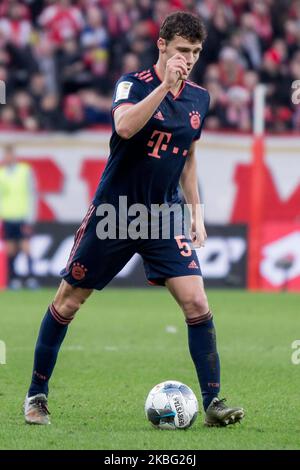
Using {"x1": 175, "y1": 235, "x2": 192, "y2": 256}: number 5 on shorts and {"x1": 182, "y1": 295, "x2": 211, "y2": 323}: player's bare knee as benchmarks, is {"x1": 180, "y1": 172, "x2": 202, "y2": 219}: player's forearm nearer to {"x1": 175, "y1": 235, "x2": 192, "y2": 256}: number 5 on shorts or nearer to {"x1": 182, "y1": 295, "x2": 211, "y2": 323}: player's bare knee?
{"x1": 175, "y1": 235, "x2": 192, "y2": 256}: number 5 on shorts

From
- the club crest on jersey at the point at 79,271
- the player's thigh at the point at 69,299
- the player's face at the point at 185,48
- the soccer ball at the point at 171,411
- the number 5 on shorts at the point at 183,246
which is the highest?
the player's face at the point at 185,48

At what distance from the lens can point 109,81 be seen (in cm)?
1756

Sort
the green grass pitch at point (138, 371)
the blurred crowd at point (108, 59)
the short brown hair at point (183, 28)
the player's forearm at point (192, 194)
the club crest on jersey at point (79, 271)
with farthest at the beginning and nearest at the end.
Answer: the blurred crowd at point (108, 59) < the player's forearm at point (192, 194) < the club crest on jersey at point (79, 271) < the short brown hair at point (183, 28) < the green grass pitch at point (138, 371)

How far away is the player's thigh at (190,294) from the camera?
6.16 meters

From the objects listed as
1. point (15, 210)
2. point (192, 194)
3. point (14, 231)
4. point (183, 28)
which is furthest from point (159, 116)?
point (15, 210)

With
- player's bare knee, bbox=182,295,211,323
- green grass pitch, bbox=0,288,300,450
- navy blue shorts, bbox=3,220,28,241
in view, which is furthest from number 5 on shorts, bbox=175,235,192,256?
navy blue shorts, bbox=3,220,28,241

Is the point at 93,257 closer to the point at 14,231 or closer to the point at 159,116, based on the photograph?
the point at 159,116

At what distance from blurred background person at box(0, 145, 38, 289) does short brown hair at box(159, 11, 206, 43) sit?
1034 centimetres

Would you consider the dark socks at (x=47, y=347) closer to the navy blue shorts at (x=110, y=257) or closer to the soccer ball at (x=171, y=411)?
the navy blue shorts at (x=110, y=257)

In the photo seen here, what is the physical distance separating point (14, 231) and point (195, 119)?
33.5 ft

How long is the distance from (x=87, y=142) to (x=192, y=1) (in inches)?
145

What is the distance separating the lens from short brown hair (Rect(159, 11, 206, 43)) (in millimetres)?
5980

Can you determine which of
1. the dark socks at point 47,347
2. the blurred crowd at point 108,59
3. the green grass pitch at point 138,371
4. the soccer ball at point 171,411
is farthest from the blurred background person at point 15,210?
the soccer ball at point 171,411
